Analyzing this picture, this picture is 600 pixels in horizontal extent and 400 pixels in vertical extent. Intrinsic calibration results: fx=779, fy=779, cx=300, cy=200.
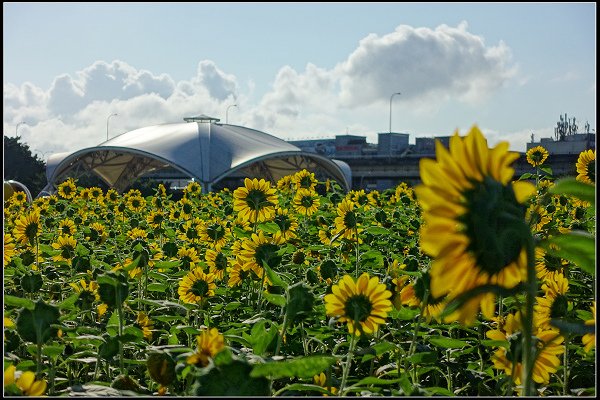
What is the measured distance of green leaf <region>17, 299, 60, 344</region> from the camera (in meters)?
1.50

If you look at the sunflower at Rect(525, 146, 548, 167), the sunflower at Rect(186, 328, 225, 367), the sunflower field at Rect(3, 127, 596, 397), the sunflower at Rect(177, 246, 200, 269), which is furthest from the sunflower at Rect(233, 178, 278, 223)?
the sunflower at Rect(525, 146, 548, 167)

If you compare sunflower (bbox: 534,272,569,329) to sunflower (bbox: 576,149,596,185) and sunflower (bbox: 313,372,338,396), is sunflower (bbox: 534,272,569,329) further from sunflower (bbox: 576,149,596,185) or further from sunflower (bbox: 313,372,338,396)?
sunflower (bbox: 576,149,596,185)

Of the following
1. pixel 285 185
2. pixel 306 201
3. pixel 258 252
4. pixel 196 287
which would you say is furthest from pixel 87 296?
pixel 285 185

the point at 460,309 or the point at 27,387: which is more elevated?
the point at 460,309

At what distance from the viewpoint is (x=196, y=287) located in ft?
8.04

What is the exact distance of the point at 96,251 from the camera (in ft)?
12.8

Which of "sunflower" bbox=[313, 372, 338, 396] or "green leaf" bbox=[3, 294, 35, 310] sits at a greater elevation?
"green leaf" bbox=[3, 294, 35, 310]

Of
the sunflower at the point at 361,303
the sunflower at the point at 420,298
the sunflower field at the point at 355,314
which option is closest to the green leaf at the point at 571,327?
the sunflower field at the point at 355,314

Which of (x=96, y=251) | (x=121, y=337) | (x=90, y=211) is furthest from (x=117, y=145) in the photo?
(x=121, y=337)

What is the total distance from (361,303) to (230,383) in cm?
58

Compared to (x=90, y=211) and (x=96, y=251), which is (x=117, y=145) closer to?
(x=90, y=211)

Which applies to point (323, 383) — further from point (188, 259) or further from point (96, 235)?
point (96, 235)

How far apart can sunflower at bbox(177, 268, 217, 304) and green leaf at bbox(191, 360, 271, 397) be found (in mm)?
1355

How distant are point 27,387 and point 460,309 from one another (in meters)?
0.75
